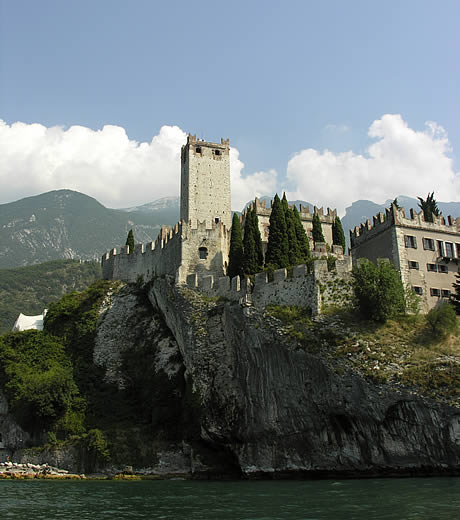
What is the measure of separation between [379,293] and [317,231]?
20654 mm

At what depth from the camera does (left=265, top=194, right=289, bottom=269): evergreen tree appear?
48.4 m

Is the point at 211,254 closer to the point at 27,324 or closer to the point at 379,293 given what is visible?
the point at 379,293

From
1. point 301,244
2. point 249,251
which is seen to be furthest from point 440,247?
point 249,251

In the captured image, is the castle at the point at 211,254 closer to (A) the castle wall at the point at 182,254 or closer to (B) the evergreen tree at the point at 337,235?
(A) the castle wall at the point at 182,254

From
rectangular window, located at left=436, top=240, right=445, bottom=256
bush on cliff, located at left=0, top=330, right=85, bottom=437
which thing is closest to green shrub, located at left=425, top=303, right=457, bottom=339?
rectangular window, located at left=436, top=240, right=445, bottom=256

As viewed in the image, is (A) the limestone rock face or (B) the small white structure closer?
(A) the limestone rock face

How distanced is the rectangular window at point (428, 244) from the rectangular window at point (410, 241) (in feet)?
3.23

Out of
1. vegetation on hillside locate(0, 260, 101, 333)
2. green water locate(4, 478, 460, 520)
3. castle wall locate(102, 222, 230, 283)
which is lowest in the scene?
green water locate(4, 478, 460, 520)

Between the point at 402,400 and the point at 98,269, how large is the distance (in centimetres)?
15028

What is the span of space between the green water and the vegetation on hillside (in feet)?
384

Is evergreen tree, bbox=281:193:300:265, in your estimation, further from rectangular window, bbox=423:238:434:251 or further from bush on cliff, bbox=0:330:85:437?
bush on cliff, bbox=0:330:85:437

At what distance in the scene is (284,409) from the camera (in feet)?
127

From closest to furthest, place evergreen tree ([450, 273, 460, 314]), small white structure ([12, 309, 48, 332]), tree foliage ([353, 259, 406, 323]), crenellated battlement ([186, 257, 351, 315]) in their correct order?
tree foliage ([353, 259, 406, 323]) < crenellated battlement ([186, 257, 351, 315]) < evergreen tree ([450, 273, 460, 314]) < small white structure ([12, 309, 48, 332])

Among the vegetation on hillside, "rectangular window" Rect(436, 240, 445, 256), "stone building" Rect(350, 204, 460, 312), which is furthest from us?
the vegetation on hillside
